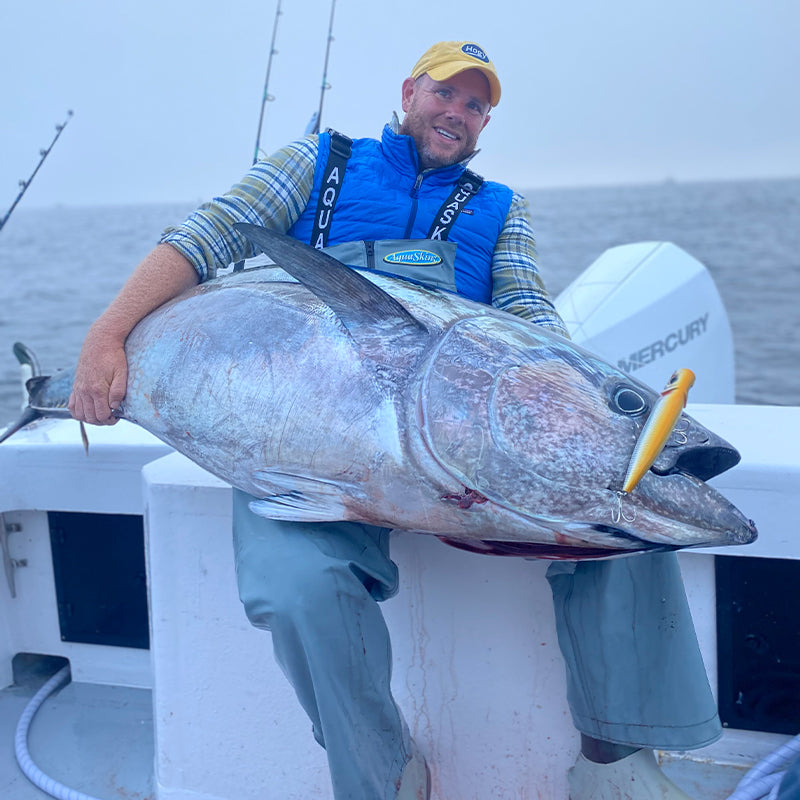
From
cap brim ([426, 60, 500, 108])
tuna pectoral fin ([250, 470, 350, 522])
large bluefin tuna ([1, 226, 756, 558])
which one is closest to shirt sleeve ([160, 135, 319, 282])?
large bluefin tuna ([1, 226, 756, 558])

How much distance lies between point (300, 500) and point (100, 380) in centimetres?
59

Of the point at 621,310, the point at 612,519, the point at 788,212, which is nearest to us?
the point at 612,519

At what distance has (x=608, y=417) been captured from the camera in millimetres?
1387

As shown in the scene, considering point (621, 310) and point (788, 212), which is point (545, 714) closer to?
point (621, 310)

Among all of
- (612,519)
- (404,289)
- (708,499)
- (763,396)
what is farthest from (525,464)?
(763,396)

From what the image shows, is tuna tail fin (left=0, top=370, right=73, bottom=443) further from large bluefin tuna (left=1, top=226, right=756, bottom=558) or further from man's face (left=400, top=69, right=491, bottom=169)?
man's face (left=400, top=69, right=491, bottom=169)

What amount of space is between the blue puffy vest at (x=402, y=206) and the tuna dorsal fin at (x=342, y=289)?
533 millimetres

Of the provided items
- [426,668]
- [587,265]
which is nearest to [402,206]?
[426,668]

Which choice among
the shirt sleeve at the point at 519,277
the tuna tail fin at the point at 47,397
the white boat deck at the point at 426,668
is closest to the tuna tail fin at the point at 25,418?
the tuna tail fin at the point at 47,397

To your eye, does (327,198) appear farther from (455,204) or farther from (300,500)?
(300,500)

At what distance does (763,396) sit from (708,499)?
9049 mm

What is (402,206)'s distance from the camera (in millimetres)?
2104

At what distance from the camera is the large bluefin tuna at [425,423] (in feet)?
4.37

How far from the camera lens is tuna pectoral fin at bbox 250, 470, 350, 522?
1463 mm
